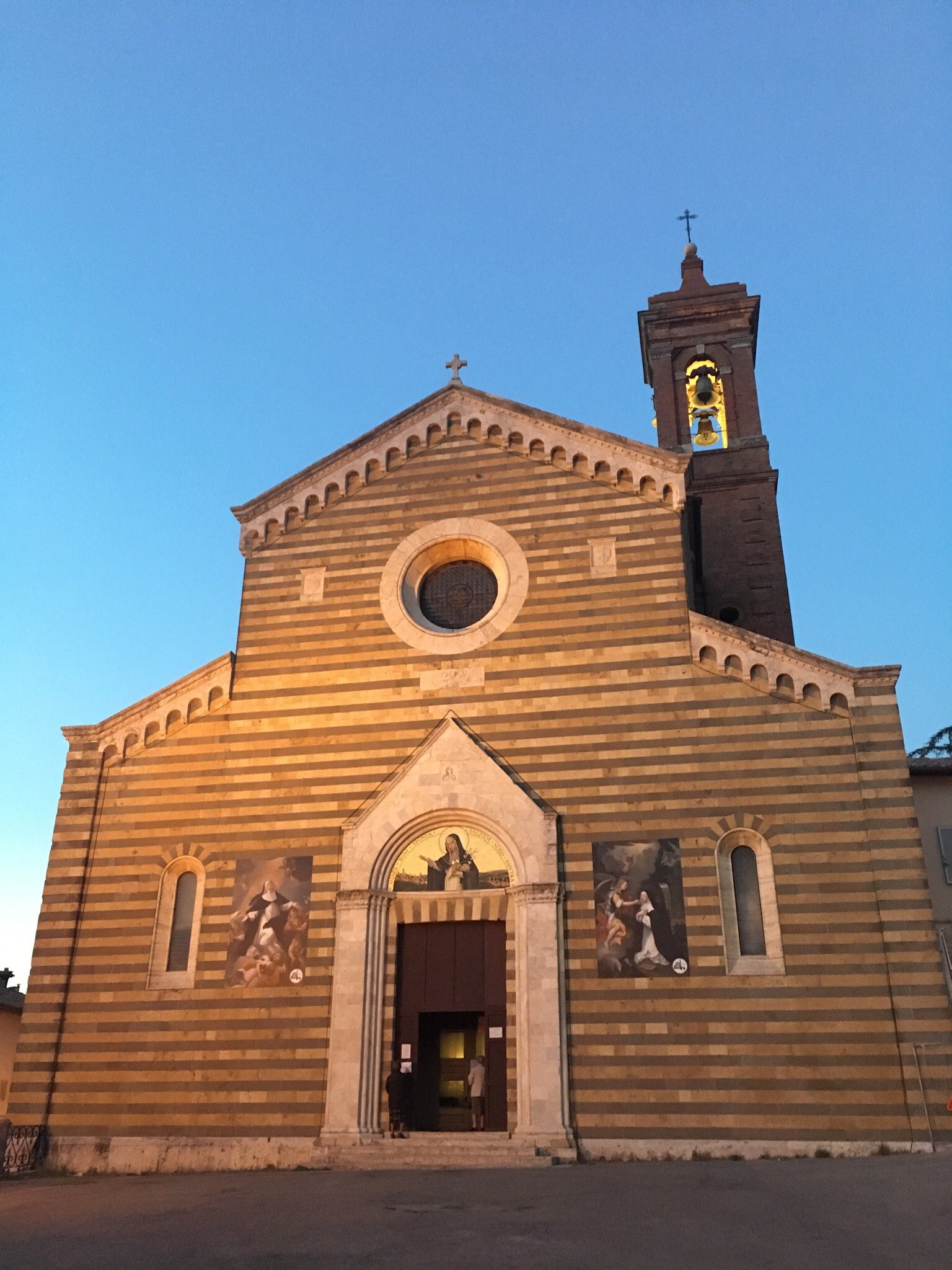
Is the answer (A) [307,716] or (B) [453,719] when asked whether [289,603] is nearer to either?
(A) [307,716]

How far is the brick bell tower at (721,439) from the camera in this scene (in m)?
24.5

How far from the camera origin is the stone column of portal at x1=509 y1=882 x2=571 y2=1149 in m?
14.7

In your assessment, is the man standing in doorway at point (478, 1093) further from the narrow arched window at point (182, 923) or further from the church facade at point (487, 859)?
the narrow arched window at point (182, 923)

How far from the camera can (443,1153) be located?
14328 mm

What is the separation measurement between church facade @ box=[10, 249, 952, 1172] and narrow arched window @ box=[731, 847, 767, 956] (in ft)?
0.13

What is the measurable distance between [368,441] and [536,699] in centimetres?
650

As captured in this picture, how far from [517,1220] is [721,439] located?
21.4 m

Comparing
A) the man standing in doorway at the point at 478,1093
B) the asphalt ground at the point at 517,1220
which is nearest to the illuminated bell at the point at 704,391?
the man standing in doorway at the point at 478,1093

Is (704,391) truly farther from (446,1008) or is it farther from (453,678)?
(446,1008)

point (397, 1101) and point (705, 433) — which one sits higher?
point (705, 433)

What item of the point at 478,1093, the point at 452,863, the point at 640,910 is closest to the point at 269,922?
the point at 452,863

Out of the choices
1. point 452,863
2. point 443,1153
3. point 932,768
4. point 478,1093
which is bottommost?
point 443,1153

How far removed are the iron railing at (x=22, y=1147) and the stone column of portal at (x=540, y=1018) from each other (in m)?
7.48

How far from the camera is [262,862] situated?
56.7ft
